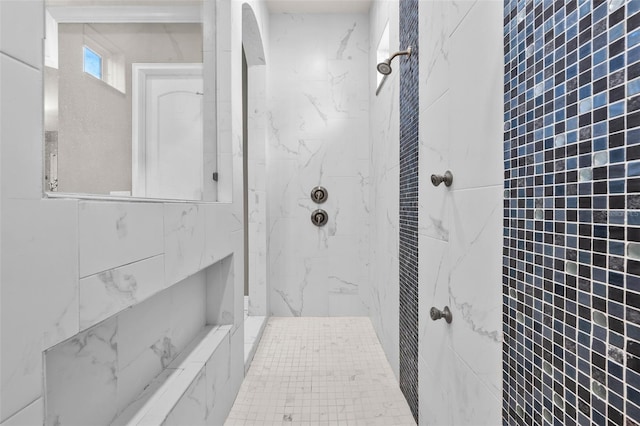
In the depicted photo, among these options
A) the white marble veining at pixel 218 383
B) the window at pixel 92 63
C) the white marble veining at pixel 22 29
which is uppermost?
the window at pixel 92 63

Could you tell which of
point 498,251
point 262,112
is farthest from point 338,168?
point 498,251

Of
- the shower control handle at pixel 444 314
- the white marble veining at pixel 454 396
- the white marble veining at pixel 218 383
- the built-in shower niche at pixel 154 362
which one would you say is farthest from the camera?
the white marble veining at pixel 218 383

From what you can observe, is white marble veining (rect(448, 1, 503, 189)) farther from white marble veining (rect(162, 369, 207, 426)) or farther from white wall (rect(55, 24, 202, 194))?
white marble veining (rect(162, 369, 207, 426))

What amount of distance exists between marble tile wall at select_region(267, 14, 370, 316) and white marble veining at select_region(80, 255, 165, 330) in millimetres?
2110

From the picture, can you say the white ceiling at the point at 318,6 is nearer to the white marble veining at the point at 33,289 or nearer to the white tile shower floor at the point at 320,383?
the white tile shower floor at the point at 320,383

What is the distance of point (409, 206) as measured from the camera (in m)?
1.70

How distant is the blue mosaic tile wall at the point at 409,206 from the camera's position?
61.4 inches

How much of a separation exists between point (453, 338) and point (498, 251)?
42cm

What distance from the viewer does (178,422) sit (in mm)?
1060

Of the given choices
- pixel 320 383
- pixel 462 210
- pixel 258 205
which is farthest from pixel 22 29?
pixel 258 205

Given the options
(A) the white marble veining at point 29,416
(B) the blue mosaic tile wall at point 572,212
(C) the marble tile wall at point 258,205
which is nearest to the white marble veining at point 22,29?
(A) the white marble veining at point 29,416

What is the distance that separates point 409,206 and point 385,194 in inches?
25.1

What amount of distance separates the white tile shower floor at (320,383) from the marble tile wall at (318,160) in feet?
1.50

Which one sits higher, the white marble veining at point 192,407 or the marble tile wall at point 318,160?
the marble tile wall at point 318,160
